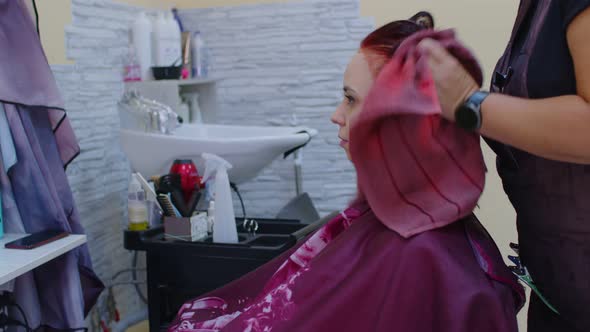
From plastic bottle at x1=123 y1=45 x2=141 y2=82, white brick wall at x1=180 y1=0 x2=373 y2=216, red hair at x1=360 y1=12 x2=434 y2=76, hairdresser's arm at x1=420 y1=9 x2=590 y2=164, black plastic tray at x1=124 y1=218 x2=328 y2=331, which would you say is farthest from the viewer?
white brick wall at x1=180 y1=0 x2=373 y2=216

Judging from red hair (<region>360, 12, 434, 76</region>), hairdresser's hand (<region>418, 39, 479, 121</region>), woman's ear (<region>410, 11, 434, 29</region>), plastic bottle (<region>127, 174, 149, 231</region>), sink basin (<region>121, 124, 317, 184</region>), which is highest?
woman's ear (<region>410, 11, 434, 29</region>)

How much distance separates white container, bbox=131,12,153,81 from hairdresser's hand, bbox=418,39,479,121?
1.84 metres

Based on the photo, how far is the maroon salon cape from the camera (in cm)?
101

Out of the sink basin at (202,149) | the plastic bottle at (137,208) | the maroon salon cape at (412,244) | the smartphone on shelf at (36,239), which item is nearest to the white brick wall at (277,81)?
the sink basin at (202,149)

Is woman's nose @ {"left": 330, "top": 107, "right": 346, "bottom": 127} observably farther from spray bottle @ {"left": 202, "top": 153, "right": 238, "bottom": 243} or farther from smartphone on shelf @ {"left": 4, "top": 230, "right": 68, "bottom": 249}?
smartphone on shelf @ {"left": 4, "top": 230, "right": 68, "bottom": 249}

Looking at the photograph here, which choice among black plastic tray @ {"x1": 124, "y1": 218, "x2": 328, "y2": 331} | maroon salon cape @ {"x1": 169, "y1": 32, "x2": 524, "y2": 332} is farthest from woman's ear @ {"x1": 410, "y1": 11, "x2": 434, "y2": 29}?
black plastic tray @ {"x1": 124, "y1": 218, "x2": 328, "y2": 331}

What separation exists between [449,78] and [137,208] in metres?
1.35

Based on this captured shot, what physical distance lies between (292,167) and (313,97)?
350 millimetres

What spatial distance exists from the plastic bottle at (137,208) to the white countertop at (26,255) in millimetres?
373

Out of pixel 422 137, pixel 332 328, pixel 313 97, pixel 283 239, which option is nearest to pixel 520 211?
pixel 422 137

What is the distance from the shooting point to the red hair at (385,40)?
120cm

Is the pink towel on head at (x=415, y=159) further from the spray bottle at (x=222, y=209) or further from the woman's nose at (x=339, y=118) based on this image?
the spray bottle at (x=222, y=209)

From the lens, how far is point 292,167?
9.69 feet

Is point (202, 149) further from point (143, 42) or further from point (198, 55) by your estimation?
point (198, 55)
